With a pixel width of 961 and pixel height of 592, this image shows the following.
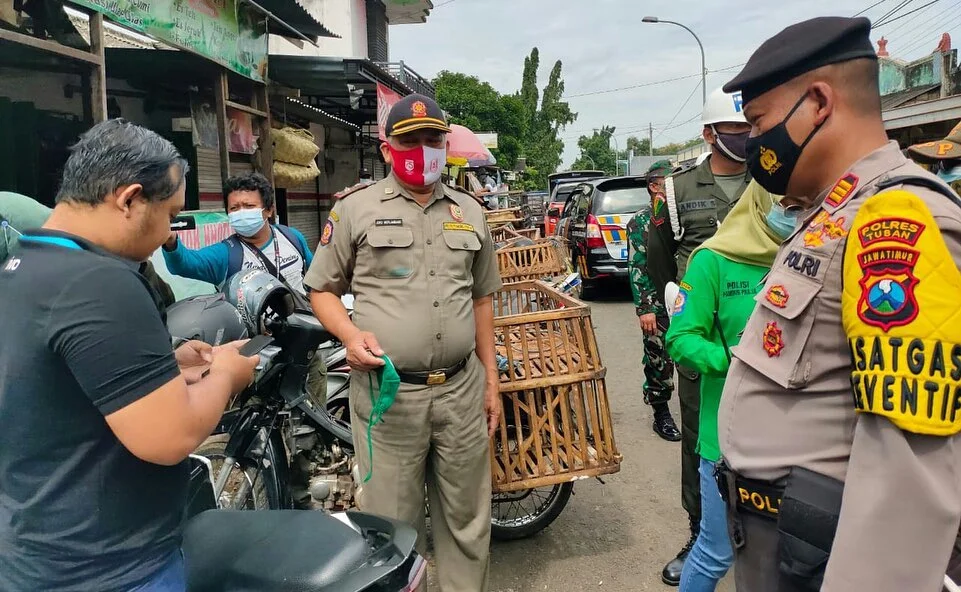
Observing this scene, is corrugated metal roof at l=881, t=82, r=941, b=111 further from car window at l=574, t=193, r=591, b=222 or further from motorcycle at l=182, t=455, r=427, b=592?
Result: motorcycle at l=182, t=455, r=427, b=592

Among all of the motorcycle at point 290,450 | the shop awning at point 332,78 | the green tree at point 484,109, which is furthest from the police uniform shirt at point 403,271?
the green tree at point 484,109

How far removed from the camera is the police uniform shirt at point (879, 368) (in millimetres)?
926

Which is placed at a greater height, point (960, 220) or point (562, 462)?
point (960, 220)

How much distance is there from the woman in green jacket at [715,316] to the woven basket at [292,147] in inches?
239

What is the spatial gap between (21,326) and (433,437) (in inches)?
57.2

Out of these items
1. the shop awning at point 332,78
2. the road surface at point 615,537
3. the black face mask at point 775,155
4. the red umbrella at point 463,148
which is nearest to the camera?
the black face mask at point 775,155

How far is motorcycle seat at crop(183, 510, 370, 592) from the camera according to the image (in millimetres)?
1379

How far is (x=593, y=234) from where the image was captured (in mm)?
9570

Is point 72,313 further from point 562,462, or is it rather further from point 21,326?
point 562,462

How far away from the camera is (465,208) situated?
251 cm

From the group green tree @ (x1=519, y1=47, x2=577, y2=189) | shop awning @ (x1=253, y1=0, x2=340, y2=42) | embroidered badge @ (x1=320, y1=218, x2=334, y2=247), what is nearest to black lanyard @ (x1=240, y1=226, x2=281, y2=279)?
embroidered badge @ (x1=320, y1=218, x2=334, y2=247)

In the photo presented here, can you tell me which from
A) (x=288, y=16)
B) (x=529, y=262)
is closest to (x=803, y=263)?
(x=529, y=262)

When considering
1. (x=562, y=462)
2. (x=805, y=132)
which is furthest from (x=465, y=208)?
(x=805, y=132)

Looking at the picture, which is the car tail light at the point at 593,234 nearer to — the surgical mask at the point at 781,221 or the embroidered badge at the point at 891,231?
the surgical mask at the point at 781,221
